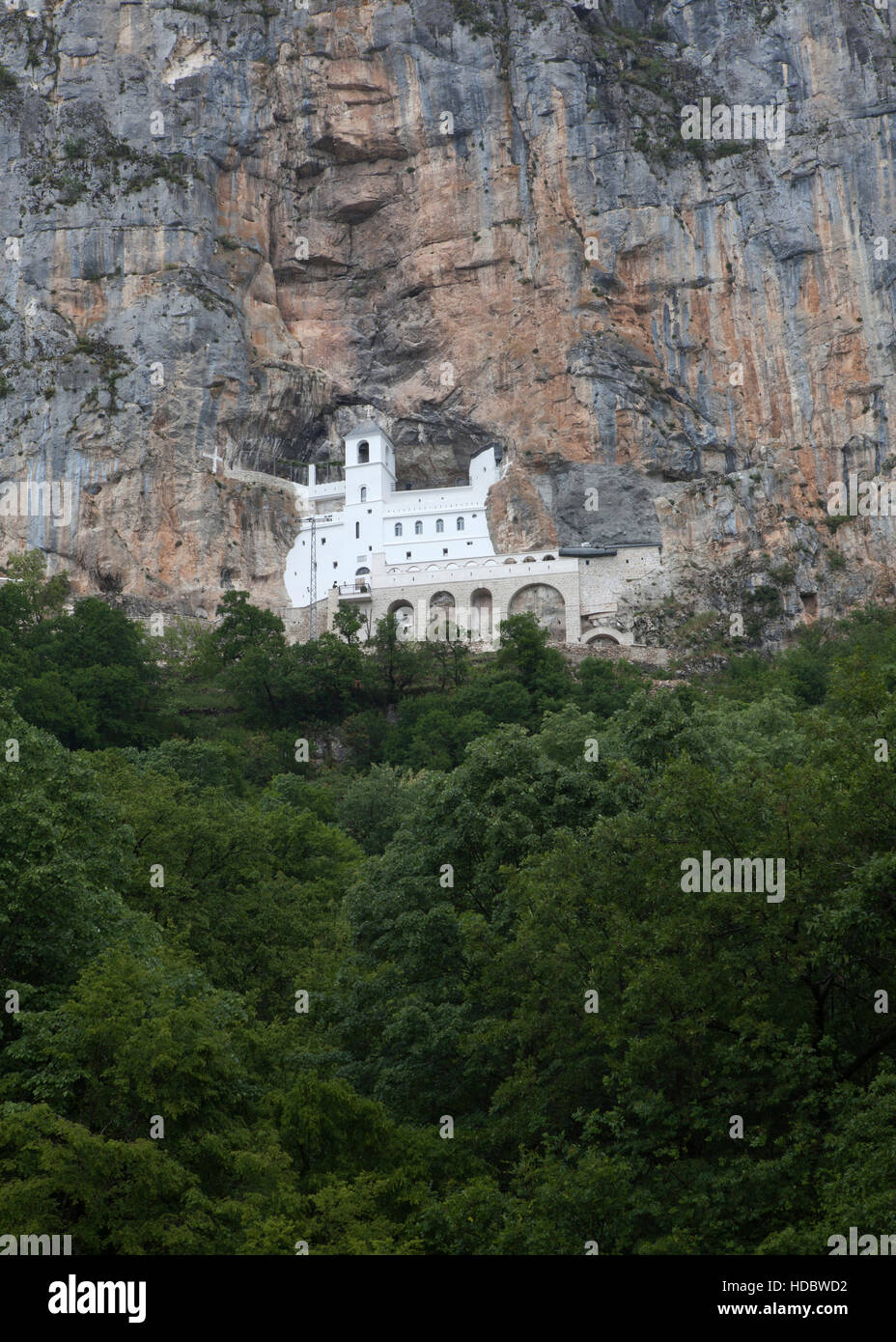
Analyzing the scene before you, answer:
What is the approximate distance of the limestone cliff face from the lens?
9125 cm

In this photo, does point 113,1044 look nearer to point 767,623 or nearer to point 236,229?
point 767,623

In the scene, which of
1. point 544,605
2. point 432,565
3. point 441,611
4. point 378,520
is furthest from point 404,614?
point 544,605

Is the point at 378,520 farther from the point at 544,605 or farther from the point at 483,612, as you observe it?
the point at 544,605

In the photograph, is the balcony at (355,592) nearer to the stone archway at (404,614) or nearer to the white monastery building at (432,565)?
the white monastery building at (432,565)

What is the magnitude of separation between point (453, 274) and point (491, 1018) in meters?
77.4

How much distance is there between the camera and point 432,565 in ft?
294

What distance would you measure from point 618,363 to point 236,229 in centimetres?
2535

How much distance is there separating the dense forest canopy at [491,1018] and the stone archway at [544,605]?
47625 mm

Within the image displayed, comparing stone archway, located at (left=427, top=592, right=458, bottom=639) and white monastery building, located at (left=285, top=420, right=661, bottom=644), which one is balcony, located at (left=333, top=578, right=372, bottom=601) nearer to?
white monastery building, located at (left=285, top=420, right=661, bottom=644)

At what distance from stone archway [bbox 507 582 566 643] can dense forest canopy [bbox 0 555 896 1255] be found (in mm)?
47625

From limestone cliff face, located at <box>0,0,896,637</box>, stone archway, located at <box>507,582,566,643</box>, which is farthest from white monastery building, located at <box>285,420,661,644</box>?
limestone cliff face, located at <box>0,0,896,637</box>

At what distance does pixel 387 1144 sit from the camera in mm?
26000

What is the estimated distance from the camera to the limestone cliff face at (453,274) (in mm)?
91250
